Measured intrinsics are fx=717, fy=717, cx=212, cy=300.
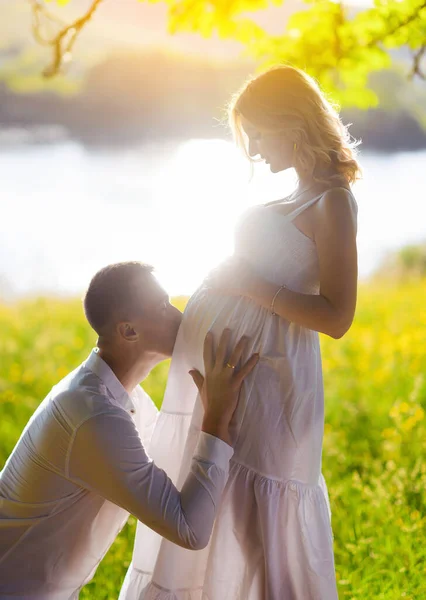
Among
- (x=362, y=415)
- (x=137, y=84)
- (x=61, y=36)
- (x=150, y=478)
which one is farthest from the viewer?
(x=137, y=84)

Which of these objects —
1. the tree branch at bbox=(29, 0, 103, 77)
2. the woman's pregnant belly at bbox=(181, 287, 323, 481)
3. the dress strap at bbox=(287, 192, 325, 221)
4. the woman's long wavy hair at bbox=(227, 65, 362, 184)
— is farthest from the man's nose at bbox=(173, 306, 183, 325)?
the tree branch at bbox=(29, 0, 103, 77)

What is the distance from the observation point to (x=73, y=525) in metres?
2.00

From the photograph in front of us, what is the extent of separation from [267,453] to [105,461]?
44 centimetres

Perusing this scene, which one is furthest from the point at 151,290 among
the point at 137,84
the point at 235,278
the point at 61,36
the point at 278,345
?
the point at 137,84

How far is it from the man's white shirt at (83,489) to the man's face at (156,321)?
0.47 feet

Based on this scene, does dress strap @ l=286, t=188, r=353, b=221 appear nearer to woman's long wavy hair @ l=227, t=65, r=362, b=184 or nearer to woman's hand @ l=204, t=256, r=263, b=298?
woman's long wavy hair @ l=227, t=65, r=362, b=184

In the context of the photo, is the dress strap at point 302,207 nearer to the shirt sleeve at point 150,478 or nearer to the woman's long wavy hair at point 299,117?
the woman's long wavy hair at point 299,117

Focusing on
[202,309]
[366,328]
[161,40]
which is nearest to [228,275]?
Answer: [202,309]

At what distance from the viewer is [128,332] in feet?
6.60

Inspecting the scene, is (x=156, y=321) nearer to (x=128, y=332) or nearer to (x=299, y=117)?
(x=128, y=332)

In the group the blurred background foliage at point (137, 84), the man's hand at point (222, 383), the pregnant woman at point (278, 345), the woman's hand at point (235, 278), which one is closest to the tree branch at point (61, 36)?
the pregnant woman at point (278, 345)

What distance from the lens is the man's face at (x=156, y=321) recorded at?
6.62 ft

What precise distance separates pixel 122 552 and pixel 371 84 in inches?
509

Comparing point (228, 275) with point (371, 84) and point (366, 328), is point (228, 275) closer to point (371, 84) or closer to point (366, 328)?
point (366, 328)
